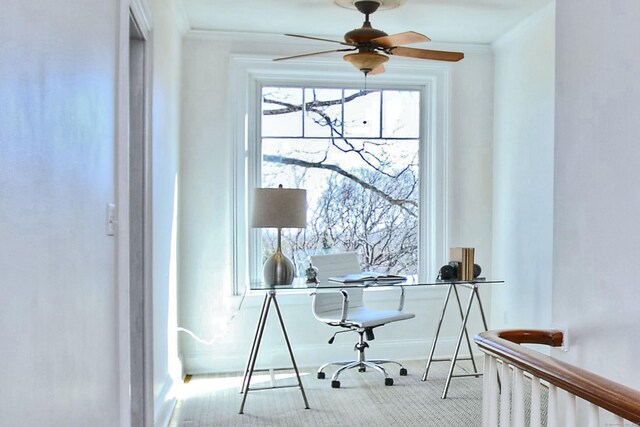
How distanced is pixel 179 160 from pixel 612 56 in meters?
3.31

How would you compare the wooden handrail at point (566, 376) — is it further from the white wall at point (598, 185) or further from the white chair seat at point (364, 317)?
the white chair seat at point (364, 317)

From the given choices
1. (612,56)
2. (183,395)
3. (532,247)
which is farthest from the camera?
(532,247)

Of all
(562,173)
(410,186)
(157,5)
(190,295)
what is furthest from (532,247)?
(157,5)

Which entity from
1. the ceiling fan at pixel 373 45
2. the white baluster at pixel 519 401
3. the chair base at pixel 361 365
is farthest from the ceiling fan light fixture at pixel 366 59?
the white baluster at pixel 519 401

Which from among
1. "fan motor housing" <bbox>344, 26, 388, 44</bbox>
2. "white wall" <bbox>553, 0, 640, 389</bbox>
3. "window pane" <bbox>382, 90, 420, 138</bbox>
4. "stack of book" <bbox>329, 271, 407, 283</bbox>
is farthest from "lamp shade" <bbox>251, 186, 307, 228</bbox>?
"white wall" <bbox>553, 0, 640, 389</bbox>

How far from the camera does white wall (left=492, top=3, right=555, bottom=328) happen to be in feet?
13.2

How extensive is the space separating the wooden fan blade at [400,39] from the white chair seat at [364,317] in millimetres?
1920

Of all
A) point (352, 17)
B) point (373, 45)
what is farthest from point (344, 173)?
point (373, 45)

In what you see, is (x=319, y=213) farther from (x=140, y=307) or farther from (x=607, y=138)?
(x=607, y=138)

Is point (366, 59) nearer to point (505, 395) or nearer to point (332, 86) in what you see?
point (332, 86)

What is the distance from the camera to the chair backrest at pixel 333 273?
432cm

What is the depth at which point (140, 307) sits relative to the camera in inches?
109

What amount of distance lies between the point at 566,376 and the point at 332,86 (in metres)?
3.82

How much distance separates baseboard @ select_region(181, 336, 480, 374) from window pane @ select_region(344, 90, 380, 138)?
5.79ft
